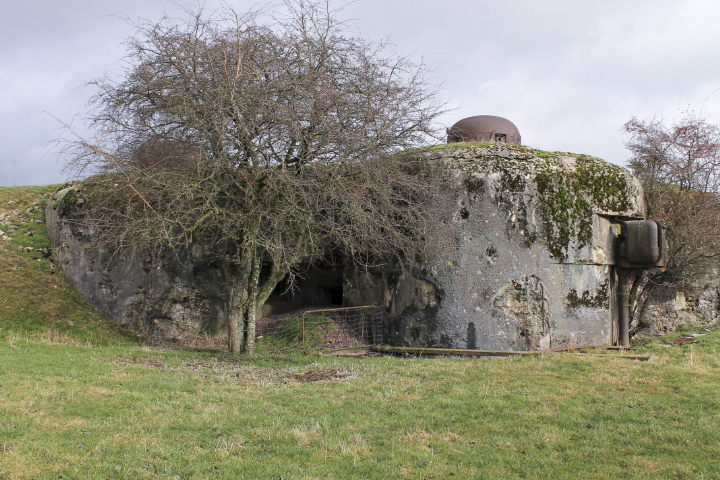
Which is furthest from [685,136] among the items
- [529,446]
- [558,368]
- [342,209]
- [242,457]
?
[242,457]

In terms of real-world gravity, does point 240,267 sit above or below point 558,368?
above

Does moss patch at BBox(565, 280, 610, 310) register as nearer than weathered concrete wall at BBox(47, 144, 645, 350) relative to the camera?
No

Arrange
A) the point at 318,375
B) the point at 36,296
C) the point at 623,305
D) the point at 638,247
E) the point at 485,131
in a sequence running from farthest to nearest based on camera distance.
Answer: the point at 485,131 → the point at 36,296 → the point at 623,305 → the point at 638,247 → the point at 318,375

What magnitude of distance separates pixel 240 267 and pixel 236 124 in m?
2.91

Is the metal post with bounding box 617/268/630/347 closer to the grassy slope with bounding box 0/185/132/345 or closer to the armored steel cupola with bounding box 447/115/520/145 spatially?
the armored steel cupola with bounding box 447/115/520/145

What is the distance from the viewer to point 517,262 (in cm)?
1139

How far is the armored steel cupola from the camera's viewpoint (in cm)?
1515

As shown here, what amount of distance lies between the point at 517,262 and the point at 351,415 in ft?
19.4

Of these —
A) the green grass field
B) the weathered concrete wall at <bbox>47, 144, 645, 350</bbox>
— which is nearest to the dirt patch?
the green grass field

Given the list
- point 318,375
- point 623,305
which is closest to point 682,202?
point 623,305

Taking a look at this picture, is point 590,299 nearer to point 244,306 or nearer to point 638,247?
point 638,247

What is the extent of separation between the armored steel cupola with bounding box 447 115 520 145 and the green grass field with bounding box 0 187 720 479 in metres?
6.54

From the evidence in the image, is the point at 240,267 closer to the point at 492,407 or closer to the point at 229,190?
the point at 229,190

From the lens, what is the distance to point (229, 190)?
433 inches
